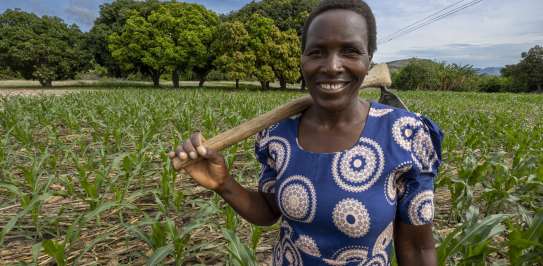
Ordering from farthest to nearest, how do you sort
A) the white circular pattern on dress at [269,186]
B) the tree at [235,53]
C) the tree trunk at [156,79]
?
the tree trunk at [156,79]
the tree at [235,53]
the white circular pattern on dress at [269,186]

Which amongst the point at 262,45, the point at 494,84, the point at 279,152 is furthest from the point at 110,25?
the point at 494,84

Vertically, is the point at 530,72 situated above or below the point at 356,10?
above

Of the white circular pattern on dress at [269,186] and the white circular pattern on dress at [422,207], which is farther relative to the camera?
the white circular pattern on dress at [269,186]

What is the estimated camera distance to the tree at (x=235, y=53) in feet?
82.0

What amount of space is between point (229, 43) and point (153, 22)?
8.02 m

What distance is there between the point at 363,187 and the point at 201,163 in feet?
1.68

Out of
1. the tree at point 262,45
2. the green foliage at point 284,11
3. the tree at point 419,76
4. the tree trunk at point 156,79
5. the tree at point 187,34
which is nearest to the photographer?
the tree at point 262,45

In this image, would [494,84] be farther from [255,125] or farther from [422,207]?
[255,125]

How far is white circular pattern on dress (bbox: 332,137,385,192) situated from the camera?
41.1 inches

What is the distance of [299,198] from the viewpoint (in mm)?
1073

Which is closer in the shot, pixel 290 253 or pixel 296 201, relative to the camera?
pixel 296 201

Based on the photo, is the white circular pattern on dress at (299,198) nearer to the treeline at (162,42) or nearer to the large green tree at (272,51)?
the treeline at (162,42)

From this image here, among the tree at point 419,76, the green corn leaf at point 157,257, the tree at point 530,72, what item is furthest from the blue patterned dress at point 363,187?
the tree at point 530,72

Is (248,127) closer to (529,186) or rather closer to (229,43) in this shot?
(529,186)
